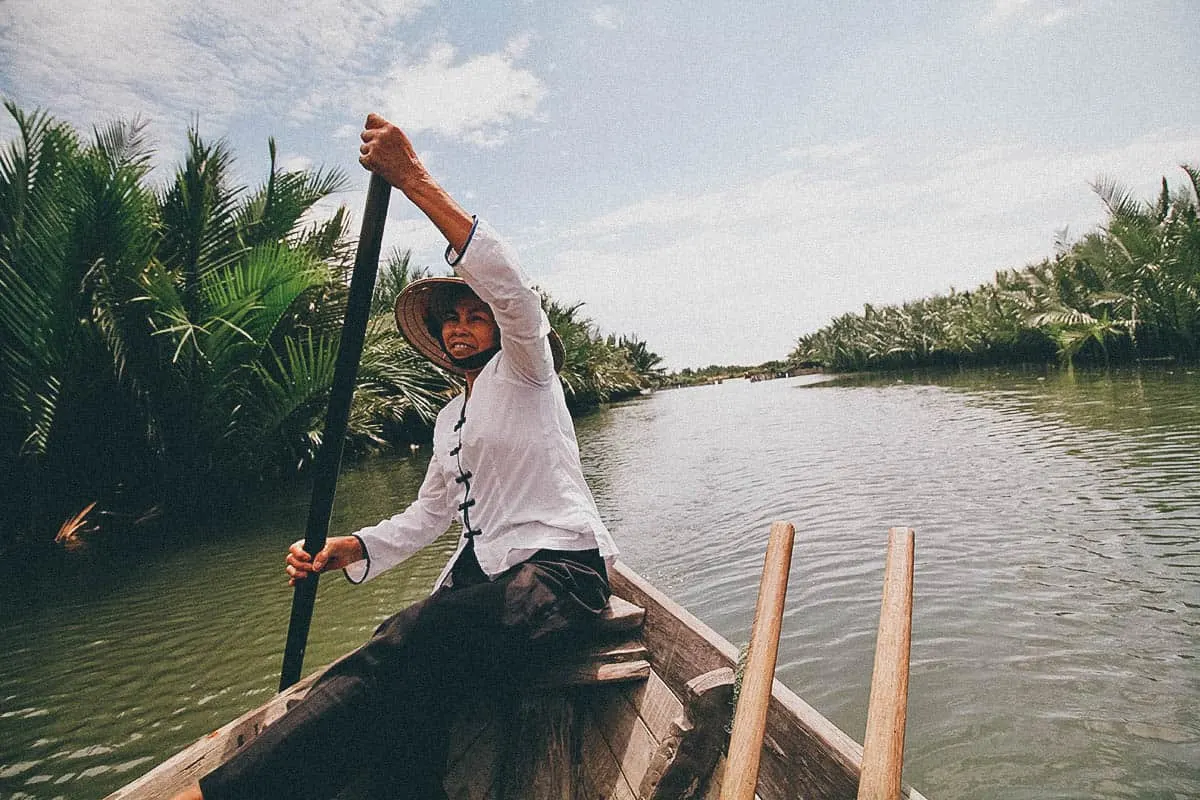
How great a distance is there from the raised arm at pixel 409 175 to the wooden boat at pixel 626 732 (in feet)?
3.72

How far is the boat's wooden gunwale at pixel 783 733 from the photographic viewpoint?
1198 mm

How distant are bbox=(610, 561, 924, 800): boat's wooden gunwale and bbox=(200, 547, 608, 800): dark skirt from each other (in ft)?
1.01

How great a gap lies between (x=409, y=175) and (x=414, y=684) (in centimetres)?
120

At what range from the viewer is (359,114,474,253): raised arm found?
4.81 feet

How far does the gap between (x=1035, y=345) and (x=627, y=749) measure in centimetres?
2417

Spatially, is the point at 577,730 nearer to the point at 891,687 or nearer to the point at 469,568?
the point at 469,568

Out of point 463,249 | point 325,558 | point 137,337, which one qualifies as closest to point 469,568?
point 325,558

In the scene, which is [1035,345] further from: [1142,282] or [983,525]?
[983,525]

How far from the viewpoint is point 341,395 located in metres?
1.84

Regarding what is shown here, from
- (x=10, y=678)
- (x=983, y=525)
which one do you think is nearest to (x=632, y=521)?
(x=983, y=525)

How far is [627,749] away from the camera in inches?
68.1

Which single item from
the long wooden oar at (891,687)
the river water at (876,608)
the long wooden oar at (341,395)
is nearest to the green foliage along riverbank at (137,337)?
the river water at (876,608)

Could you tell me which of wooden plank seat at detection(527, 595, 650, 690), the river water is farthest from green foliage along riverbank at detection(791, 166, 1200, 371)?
wooden plank seat at detection(527, 595, 650, 690)

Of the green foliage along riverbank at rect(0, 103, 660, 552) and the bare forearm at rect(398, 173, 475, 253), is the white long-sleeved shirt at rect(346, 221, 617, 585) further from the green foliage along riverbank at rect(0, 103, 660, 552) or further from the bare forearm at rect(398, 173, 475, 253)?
the green foliage along riverbank at rect(0, 103, 660, 552)
